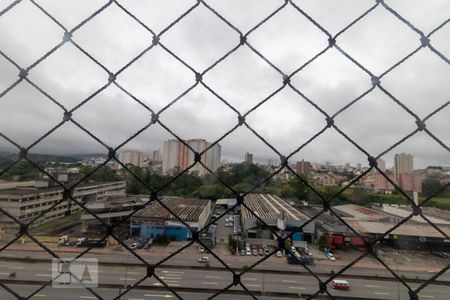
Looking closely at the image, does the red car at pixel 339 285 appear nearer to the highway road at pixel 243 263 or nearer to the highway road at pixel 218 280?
the highway road at pixel 218 280

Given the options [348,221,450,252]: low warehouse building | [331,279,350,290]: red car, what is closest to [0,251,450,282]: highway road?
[331,279,350,290]: red car

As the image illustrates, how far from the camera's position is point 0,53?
2.56 ft

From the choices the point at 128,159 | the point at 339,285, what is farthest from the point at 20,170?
the point at 339,285

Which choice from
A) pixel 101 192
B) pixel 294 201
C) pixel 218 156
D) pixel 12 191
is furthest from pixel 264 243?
pixel 218 156

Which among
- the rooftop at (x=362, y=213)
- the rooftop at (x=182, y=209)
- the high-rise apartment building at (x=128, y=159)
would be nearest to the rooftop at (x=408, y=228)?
the rooftop at (x=362, y=213)

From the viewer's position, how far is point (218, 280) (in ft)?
20.4

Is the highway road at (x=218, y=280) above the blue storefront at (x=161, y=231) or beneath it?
beneath

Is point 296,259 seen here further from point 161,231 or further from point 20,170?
point 161,231

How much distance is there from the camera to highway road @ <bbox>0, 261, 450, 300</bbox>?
5.58 meters

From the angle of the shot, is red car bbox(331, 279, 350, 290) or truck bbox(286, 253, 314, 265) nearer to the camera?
truck bbox(286, 253, 314, 265)

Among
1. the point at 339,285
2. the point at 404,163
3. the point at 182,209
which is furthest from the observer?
the point at 339,285

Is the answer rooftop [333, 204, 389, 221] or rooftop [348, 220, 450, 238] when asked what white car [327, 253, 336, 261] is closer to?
rooftop [348, 220, 450, 238]

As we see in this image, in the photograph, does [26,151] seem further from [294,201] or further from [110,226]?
[294,201]

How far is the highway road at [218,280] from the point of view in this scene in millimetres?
5582
